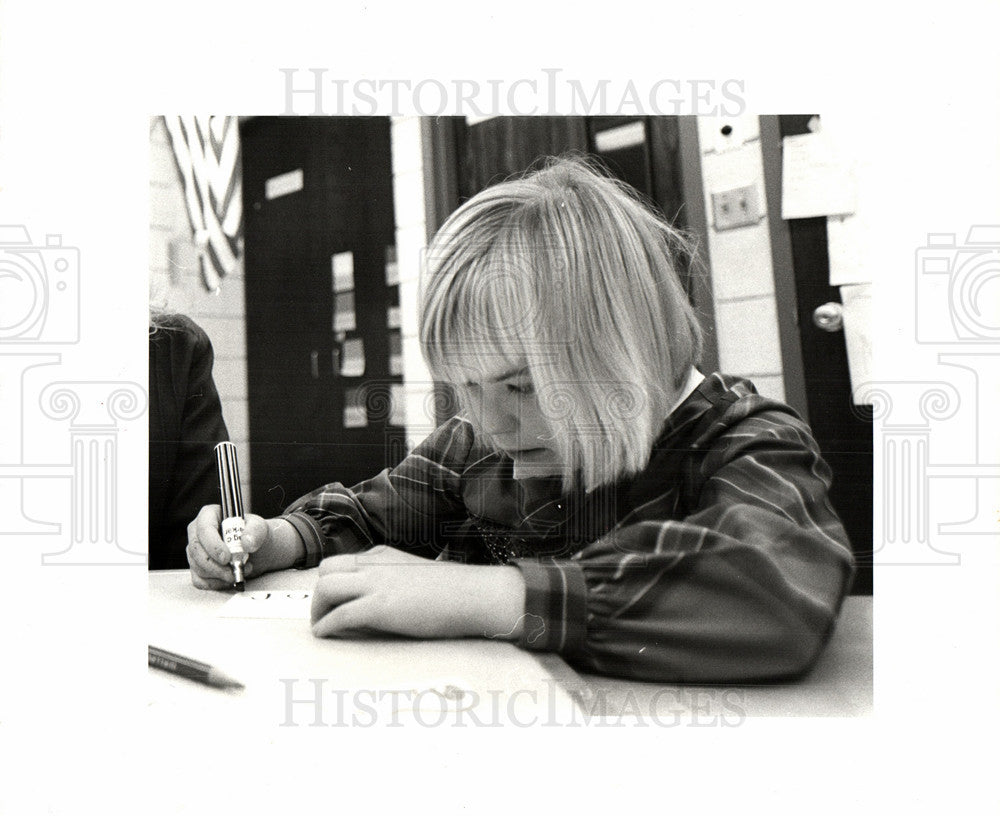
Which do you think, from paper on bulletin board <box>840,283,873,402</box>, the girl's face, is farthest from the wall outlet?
the girl's face

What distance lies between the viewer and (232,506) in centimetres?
74

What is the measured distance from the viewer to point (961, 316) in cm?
76

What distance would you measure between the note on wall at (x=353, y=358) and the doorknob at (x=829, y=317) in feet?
1.29

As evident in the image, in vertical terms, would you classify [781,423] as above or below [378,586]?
above

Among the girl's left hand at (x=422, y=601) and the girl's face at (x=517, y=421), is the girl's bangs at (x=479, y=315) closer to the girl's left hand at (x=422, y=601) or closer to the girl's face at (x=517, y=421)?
the girl's face at (x=517, y=421)

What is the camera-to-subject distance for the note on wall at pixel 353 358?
729mm

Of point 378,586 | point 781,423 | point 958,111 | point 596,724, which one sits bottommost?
point 596,724

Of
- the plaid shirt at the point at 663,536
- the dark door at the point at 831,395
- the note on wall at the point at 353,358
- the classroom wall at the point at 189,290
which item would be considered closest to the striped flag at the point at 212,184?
the classroom wall at the point at 189,290

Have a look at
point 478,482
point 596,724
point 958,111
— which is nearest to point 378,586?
point 478,482

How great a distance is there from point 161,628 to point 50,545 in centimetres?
13

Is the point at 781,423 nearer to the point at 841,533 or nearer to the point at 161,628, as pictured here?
the point at 841,533

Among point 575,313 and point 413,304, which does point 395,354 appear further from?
point 575,313

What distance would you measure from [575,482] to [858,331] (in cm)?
28

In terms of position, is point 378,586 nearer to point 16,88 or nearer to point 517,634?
point 517,634
